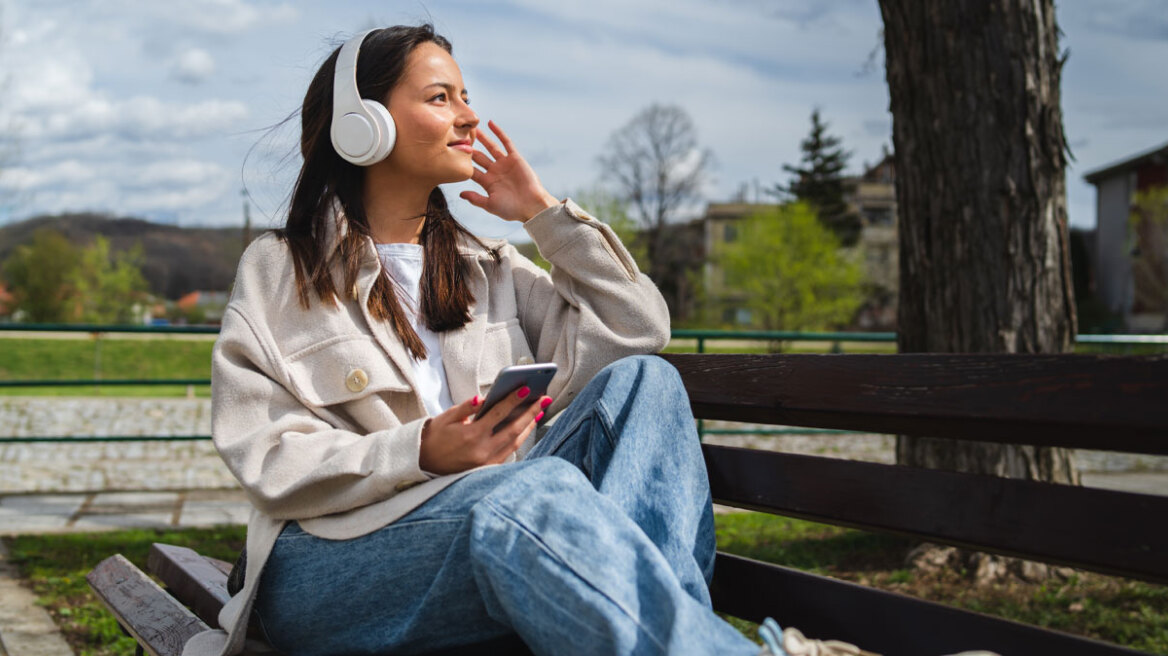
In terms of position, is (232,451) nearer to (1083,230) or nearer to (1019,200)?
(1019,200)

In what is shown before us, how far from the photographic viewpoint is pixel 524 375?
1.92 m

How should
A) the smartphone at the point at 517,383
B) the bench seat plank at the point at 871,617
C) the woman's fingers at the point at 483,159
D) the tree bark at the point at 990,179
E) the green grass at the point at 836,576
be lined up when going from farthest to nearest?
the tree bark at the point at 990,179, the green grass at the point at 836,576, the woman's fingers at the point at 483,159, the smartphone at the point at 517,383, the bench seat plank at the point at 871,617

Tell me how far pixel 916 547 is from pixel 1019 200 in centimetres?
173

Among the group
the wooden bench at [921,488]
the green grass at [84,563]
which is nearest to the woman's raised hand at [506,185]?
the wooden bench at [921,488]

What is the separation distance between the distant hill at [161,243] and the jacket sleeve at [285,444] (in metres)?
50.7

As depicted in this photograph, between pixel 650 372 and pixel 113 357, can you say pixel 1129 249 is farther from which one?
pixel 650 372

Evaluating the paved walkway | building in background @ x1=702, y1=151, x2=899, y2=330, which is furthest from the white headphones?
building in background @ x1=702, y1=151, x2=899, y2=330

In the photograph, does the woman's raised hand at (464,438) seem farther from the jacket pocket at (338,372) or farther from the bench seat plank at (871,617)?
the bench seat plank at (871,617)

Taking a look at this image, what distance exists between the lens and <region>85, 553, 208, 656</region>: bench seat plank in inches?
86.3

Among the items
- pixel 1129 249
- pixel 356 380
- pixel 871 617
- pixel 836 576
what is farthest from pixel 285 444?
pixel 1129 249

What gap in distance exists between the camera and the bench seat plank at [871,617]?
1.71 metres

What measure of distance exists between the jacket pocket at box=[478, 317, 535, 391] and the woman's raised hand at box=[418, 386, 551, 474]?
469mm

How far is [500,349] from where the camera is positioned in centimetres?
258

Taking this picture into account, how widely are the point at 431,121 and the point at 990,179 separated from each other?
2890 mm
